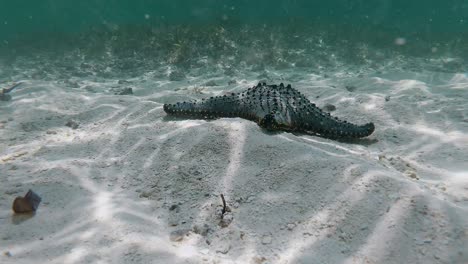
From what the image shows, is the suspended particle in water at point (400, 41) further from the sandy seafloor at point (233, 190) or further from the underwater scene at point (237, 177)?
the sandy seafloor at point (233, 190)

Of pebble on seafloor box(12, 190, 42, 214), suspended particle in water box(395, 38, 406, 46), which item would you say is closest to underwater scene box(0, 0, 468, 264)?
pebble on seafloor box(12, 190, 42, 214)

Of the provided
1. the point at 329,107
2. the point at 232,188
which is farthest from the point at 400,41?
the point at 232,188

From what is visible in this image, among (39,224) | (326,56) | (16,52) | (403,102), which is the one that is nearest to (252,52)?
(326,56)

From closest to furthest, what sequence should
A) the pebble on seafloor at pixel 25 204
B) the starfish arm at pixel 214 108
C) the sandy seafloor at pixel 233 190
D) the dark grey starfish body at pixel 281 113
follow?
the sandy seafloor at pixel 233 190 → the pebble on seafloor at pixel 25 204 → the dark grey starfish body at pixel 281 113 → the starfish arm at pixel 214 108

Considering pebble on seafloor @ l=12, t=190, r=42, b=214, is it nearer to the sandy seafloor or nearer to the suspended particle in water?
the sandy seafloor

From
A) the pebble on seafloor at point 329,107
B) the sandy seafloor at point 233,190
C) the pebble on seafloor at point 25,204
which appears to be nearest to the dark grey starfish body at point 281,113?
the sandy seafloor at point 233,190
